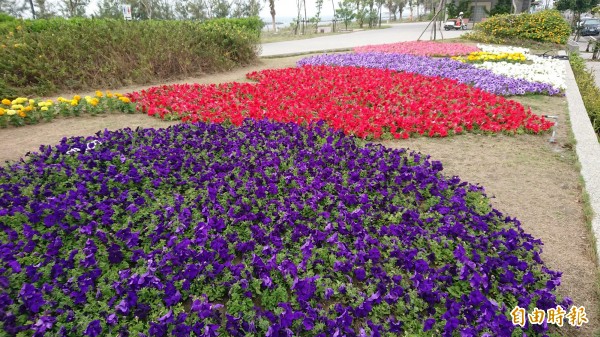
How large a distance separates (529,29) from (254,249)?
21434mm

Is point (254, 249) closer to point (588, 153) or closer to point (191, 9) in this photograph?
point (588, 153)

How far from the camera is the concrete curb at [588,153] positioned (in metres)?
3.71

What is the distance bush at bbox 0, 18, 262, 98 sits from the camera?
855 cm

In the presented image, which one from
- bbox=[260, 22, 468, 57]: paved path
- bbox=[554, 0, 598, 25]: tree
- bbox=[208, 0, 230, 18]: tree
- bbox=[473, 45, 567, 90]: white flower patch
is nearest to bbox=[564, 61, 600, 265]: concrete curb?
bbox=[473, 45, 567, 90]: white flower patch

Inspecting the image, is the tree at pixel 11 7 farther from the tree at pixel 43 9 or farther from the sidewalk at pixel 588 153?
the sidewalk at pixel 588 153

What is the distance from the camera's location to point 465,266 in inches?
109

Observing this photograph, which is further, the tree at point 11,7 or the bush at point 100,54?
the tree at point 11,7

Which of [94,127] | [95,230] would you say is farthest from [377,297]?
[94,127]

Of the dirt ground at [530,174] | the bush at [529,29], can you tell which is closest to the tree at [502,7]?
the bush at [529,29]

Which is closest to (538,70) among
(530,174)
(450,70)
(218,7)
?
(450,70)

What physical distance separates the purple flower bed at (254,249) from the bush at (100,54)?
553 centimetres

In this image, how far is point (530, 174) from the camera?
15.2 ft

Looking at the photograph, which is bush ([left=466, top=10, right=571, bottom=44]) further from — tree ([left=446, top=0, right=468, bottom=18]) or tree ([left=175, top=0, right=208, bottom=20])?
tree ([left=175, top=0, right=208, bottom=20])

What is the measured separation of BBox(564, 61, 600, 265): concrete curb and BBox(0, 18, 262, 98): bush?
9.27 meters
